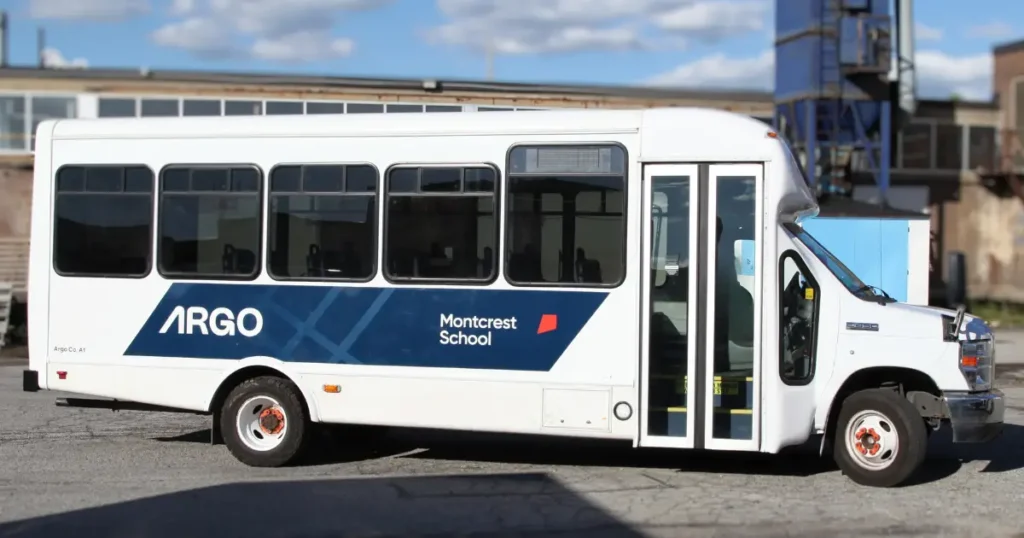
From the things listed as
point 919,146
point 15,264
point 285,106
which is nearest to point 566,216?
point 15,264

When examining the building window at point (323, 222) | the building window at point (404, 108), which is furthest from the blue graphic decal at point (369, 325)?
the building window at point (404, 108)

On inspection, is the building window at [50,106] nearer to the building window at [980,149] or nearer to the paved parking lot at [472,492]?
the paved parking lot at [472,492]

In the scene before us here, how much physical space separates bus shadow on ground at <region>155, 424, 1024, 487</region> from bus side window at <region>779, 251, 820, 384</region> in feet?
3.64

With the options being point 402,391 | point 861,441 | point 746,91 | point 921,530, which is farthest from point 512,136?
point 746,91

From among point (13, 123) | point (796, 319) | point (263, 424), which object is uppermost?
point (13, 123)

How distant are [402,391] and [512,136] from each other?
231 centimetres

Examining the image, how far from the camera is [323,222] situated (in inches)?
382

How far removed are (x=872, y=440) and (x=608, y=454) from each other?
8.35 feet

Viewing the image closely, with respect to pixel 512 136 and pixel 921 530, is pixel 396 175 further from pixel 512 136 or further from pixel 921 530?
pixel 921 530

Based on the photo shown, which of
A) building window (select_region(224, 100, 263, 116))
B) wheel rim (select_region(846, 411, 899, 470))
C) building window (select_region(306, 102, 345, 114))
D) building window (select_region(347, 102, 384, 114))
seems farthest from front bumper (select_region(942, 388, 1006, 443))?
building window (select_region(224, 100, 263, 116))

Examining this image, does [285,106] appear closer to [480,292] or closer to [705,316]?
[480,292]

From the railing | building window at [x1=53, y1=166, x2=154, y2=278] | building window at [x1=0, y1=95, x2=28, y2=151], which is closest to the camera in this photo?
building window at [x1=53, y1=166, x2=154, y2=278]

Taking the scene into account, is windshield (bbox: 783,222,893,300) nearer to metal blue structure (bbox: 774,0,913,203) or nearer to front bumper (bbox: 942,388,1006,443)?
front bumper (bbox: 942,388,1006,443)

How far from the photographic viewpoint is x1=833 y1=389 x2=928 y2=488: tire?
8750 mm
